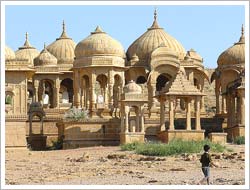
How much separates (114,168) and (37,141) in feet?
42.0

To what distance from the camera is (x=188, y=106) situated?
28.7m

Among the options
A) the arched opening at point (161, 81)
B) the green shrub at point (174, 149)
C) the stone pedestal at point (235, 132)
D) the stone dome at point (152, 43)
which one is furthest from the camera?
the arched opening at point (161, 81)

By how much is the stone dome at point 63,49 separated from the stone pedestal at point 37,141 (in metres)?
6.60

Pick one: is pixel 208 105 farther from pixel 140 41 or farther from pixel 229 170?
pixel 229 170

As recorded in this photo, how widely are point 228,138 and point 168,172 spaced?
37.6 feet

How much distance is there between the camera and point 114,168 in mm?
20016

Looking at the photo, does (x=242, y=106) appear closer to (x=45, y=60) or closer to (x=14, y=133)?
(x=14, y=133)

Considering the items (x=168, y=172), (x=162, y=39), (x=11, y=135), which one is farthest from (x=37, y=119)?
(x=168, y=172)

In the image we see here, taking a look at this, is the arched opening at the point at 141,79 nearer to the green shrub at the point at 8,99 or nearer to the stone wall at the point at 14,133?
the green shrub at the point at 8,99

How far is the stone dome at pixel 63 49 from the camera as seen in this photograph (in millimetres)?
38481

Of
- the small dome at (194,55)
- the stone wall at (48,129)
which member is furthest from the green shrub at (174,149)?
the small dome at (194,55)

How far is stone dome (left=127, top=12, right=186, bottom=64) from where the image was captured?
116ft

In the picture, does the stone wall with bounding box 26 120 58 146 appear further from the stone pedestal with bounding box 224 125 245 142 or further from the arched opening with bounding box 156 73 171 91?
the stone pedestal with bounding box 224 125 245 142

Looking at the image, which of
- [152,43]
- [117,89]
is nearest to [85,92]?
[117,89]
